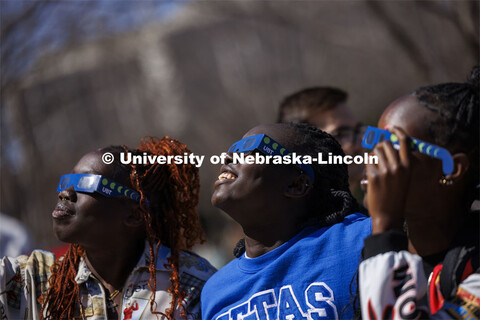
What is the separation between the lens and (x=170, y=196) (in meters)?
3.73

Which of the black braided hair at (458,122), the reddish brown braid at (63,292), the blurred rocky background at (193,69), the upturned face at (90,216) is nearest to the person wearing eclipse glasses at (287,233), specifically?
the black braided hair at (458,122)

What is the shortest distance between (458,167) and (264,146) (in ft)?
3.14

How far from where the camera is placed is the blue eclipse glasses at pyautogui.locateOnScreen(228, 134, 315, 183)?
9.27ft

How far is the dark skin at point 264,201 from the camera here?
2.78 metres

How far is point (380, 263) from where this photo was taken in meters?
1.96

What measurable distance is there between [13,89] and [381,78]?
543 cm

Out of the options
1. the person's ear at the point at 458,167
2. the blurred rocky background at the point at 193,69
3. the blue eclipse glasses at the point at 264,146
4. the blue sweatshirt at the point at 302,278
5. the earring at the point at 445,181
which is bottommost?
the blue sweatshirt at the point at 302,278

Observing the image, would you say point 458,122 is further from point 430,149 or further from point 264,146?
point 264,146

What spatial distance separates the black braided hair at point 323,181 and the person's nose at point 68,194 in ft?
3.31

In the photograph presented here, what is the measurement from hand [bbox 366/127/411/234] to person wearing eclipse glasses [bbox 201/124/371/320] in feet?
1.59

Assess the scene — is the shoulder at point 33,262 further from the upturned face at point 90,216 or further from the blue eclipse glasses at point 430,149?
the blue eclipse glasses at point 430,149

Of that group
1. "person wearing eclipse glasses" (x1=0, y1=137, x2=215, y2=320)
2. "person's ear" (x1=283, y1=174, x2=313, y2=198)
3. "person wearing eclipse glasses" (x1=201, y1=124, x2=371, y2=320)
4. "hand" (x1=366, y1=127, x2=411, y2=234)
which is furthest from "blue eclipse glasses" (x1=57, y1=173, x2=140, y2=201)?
"hand" (x1=366, y1=127, x2=411, y2=234)

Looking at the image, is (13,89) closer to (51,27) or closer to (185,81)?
(51,27)

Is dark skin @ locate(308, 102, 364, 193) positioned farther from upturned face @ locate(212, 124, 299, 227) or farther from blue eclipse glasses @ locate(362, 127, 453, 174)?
blue eclipse glasses @ locate(362, 127, 453, 174)
